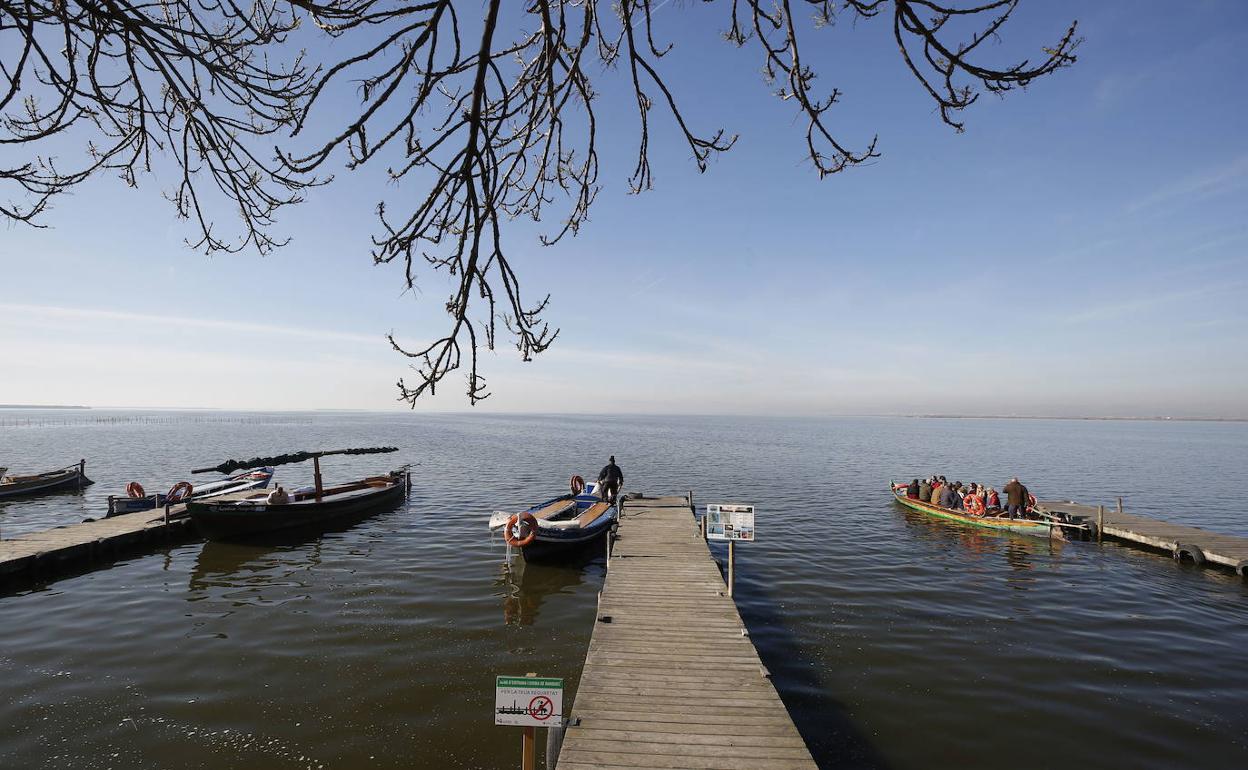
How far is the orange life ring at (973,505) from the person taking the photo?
22031mm

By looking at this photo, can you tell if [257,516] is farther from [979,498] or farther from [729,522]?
[979,498]

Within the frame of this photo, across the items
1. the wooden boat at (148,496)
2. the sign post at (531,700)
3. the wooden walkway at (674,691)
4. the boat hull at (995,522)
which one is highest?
the sign post at (531,700)

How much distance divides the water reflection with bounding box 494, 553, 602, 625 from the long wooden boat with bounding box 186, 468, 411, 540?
9441 millimetres

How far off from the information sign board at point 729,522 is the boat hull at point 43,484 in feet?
125

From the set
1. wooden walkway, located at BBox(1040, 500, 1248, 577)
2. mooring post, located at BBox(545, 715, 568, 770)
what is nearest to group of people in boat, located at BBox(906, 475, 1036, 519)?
wooden walkway, located at BBox(1040, 500, 1248, 577)

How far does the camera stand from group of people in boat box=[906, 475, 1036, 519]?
2119cm

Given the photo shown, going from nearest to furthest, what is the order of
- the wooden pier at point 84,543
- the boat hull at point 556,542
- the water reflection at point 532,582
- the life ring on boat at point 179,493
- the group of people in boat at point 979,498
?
1. the water reflection at point 532,582
2. the wooden pier at point 84,543
3. the boat hull at point 556,542
4. the group of people in boat at point 979,498
5. the life ring on boat at point 179,493

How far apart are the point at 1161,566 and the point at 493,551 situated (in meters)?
22.2

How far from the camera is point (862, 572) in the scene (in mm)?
16297

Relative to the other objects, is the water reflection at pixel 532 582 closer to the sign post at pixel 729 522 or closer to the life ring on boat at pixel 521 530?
the life ring on boat at pixel 521 530

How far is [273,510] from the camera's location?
19.3m

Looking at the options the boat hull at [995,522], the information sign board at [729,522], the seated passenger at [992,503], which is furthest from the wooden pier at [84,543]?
the seated passenger at [992,503]

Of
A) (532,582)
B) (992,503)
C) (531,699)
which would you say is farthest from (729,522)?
Result: (992,503)

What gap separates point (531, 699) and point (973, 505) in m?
23.3
